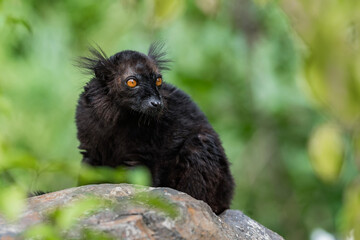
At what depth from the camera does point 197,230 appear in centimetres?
324

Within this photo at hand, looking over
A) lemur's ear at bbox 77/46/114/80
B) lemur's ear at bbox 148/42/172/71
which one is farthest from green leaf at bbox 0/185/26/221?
lemur's ear at bbox 148/42/172/71

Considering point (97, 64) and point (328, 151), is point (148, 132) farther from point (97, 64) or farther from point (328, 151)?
point (328, 151)

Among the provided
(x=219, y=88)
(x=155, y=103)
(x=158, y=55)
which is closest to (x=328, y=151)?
(x=155, y=103)

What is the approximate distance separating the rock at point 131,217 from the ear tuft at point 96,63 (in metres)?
1.65

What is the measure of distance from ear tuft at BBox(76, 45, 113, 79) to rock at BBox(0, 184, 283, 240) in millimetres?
1646

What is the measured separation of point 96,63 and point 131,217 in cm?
227

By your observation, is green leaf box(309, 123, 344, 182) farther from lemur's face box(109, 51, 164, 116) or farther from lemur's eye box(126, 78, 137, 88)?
lemur's eye box(126, 78, 137, 88)

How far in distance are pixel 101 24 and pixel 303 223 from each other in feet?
16.2

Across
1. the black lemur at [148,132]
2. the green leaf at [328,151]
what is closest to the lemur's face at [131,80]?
the black lemur at [148,132]

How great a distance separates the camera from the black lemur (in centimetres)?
456

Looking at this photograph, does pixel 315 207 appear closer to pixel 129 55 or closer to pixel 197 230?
pixel 129 55

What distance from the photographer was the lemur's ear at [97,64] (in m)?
5.01

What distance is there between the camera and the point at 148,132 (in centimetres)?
480

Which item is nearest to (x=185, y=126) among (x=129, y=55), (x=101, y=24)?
(x=129, y=55)
